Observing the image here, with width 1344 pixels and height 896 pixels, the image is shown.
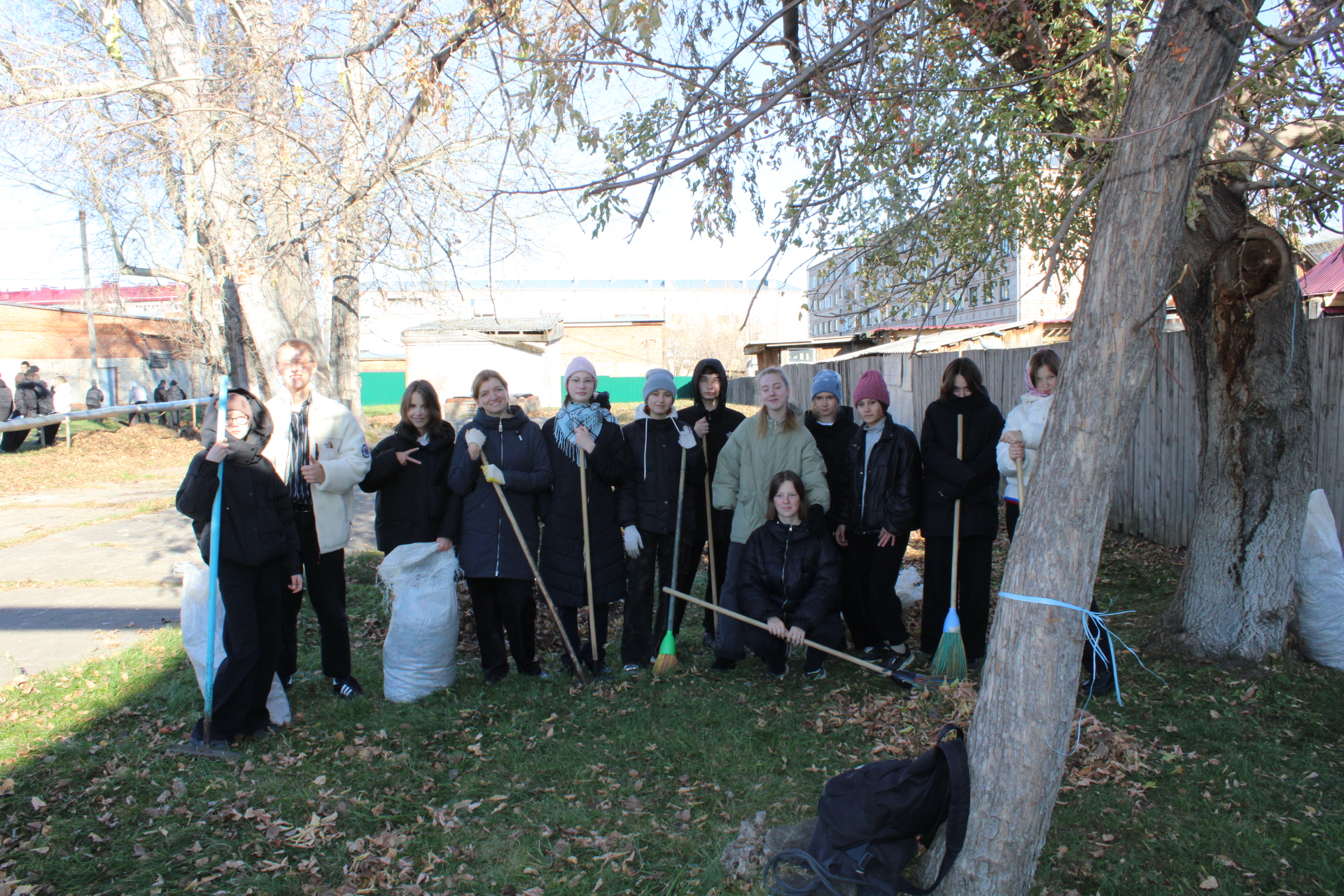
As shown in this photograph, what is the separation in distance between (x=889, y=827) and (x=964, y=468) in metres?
2.41

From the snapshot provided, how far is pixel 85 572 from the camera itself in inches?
288

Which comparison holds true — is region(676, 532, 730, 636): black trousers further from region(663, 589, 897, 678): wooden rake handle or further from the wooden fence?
the wooden fence

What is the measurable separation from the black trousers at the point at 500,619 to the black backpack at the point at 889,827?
2370mm

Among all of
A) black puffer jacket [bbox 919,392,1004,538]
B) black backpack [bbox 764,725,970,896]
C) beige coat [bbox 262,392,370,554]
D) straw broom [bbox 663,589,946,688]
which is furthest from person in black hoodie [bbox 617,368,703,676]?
black backpack [bbox 764,725,970,896]

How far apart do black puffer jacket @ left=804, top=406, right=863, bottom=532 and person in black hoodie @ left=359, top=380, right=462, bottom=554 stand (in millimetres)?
2164

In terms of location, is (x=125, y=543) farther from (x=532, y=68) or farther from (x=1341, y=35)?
(x=1341, y=35)

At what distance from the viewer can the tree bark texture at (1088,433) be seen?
2.52 metres

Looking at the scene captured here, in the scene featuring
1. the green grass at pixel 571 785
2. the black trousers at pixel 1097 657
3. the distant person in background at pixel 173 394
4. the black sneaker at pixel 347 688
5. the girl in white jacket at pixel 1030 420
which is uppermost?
the distant person in background at pixel 173 394

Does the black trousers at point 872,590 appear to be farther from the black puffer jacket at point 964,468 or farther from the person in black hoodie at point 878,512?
the black puffer jacket at point 964,468

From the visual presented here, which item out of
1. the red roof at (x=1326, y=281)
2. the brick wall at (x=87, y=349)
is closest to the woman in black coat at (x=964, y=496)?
the red roof at (x=1326, y=281)

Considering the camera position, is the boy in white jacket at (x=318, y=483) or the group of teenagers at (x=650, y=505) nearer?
the boy in white jacket at (x=318, y=483)

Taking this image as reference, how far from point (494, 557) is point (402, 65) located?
2813 millimetres

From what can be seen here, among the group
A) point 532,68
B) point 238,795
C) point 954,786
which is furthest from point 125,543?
point 954,786

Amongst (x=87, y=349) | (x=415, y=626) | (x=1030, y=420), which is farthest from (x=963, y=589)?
(x=87, y=349)
